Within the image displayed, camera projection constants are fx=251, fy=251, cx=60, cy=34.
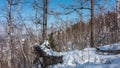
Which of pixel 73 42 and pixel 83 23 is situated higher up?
pixel 83 23

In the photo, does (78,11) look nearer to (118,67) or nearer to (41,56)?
(41,56)

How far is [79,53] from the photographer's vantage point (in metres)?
9.32

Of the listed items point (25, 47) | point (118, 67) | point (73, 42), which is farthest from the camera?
point (73, 42)

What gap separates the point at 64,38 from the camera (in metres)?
24.2

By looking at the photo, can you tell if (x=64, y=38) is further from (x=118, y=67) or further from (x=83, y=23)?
(x=118, y=67)

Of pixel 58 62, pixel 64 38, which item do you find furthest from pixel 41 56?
pixel 64 38

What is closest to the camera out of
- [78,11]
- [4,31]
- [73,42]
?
[78,11]

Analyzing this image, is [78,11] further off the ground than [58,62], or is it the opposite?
[78,11]

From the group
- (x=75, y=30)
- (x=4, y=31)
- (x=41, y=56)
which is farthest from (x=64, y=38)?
(x=41, y=56)

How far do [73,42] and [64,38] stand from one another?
380cm

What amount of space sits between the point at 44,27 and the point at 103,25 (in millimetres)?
4314

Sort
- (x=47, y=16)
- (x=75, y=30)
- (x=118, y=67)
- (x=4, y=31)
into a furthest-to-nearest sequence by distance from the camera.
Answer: (x=75, y=30), (x=4, y=31), (x=47, y=16), (x=118, y=67)

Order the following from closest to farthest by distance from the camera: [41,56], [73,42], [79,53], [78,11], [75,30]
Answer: [79,53] → [41,56] → [78,11] → [73,42] → [75,30]

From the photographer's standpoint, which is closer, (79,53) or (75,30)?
(79,53)
